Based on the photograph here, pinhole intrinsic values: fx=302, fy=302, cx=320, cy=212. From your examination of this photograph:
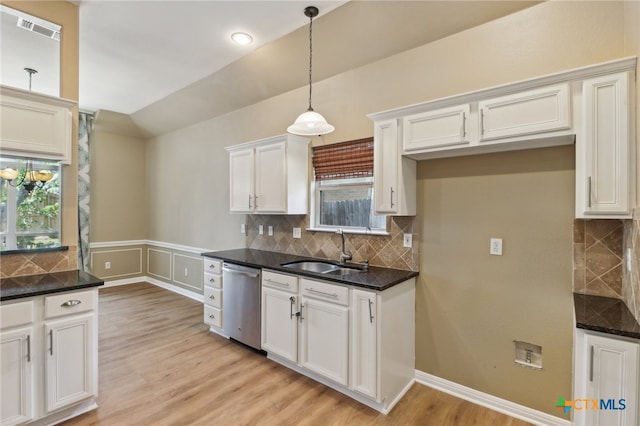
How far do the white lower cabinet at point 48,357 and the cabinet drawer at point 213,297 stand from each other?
1.38 m

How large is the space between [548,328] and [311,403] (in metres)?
1.79

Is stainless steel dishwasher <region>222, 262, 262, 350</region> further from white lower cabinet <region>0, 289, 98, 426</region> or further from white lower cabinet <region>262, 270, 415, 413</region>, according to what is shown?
white lower cabinet <region>0, 289, 98, 426</region>

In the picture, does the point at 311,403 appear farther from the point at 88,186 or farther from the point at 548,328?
the point at 88,186

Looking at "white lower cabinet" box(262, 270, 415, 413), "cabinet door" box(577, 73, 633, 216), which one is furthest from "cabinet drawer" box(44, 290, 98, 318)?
"cabinet door" box(577, 73, 633, 216)

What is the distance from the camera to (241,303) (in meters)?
3.17

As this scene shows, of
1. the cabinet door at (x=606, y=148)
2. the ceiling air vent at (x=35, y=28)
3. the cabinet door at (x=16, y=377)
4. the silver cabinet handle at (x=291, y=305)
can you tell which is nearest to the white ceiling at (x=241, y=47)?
the ceiling air vent at (x=35, y=28)

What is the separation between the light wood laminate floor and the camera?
84.4 inches

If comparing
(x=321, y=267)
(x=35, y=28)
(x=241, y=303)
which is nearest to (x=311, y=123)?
(x=321, y=267)

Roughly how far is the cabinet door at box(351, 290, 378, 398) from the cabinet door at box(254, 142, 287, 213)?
4.62 feet

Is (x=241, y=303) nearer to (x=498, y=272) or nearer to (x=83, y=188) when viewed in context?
(x=498, y=272)

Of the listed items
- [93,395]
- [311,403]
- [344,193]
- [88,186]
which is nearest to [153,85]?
[88,186]

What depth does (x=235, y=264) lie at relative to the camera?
323 centimetres

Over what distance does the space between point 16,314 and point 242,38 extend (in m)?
2.80

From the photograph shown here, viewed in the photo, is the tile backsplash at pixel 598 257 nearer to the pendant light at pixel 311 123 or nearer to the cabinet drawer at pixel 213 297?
the pendant light at pixel 311 123
